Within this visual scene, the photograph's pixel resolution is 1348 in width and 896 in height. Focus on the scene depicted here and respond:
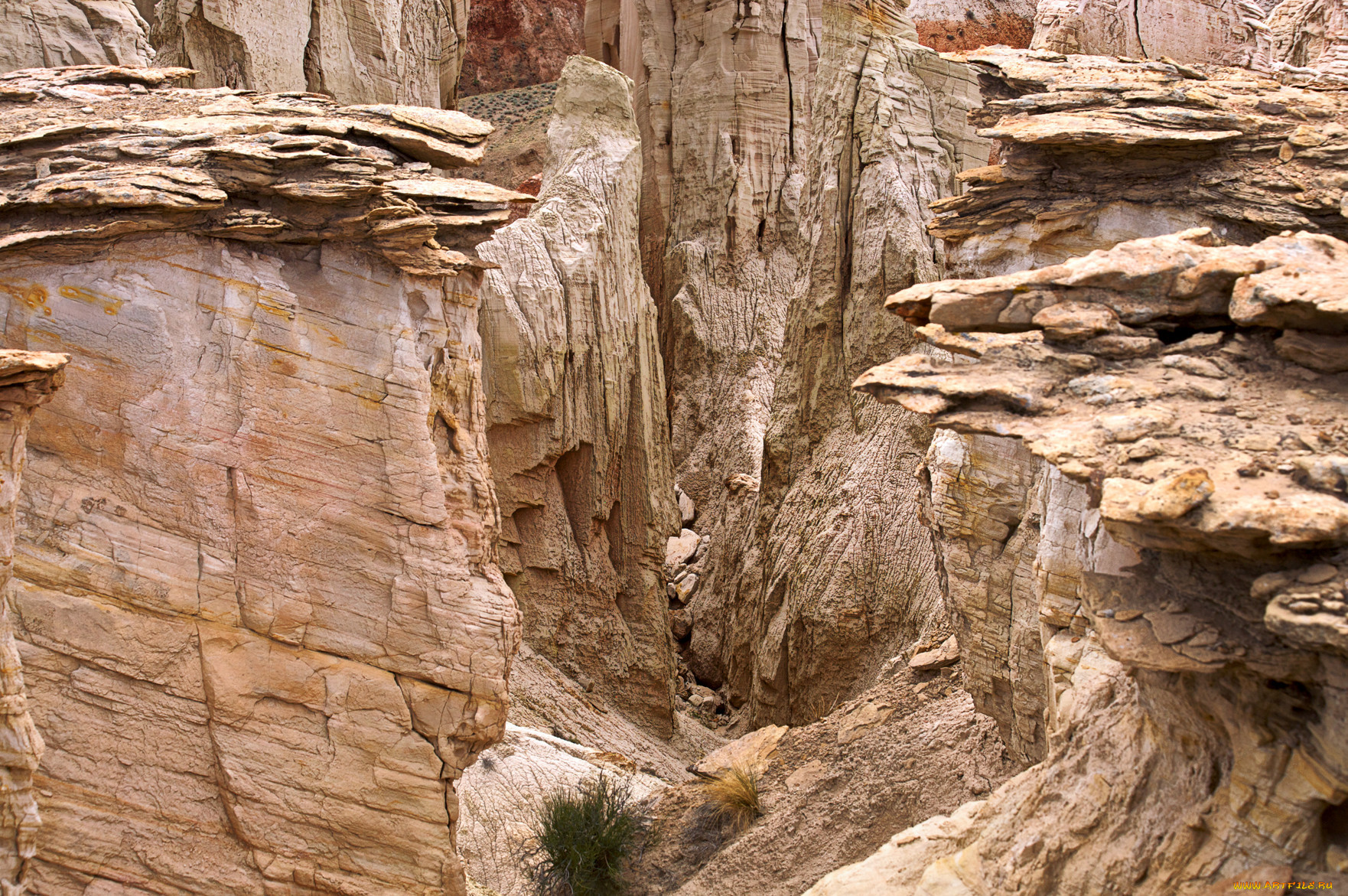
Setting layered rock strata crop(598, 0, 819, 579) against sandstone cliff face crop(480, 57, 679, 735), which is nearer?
sandstone cliff face crop(480, 57, 679, 735)

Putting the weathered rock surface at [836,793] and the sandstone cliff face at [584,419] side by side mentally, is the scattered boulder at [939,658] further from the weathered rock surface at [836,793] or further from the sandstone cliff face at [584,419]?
the sandstone cliff face at [584,419]

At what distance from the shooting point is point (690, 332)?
→ 16.5 metres

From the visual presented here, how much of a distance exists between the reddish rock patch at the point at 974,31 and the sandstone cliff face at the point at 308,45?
1172 centimetres

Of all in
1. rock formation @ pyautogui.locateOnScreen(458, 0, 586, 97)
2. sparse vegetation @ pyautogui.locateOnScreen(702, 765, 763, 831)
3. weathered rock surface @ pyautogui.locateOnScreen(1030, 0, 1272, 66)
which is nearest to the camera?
sparse vegetation @ pyautogui.locateOnScreen(702, 765, 763, 831)

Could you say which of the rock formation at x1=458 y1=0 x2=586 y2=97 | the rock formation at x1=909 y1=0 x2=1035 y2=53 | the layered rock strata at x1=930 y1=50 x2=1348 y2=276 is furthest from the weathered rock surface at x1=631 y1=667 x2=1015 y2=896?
the rock formation at x1=458 y1=0 x2=586 y2=97

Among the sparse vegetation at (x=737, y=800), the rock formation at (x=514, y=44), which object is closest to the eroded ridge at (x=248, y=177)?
the sparse vegetation at (x=737, y=800)

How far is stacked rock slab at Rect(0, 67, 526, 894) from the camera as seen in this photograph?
587cm

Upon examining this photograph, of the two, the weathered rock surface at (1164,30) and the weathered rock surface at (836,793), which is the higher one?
the weathered rock surface at (1164,30)

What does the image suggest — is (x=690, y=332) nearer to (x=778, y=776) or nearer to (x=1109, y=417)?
(x=778, y=776)

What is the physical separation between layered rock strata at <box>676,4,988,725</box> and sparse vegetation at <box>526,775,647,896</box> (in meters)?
3.25

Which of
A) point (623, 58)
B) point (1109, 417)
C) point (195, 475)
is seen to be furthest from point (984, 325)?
point (623, 58)

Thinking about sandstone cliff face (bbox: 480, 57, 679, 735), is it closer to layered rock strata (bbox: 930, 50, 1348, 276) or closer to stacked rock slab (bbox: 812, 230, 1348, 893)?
layered rock strata (bbox: 930, 50, 1348, 276)

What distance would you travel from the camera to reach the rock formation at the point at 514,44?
3350 centimetres

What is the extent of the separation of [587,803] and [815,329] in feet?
19.1
